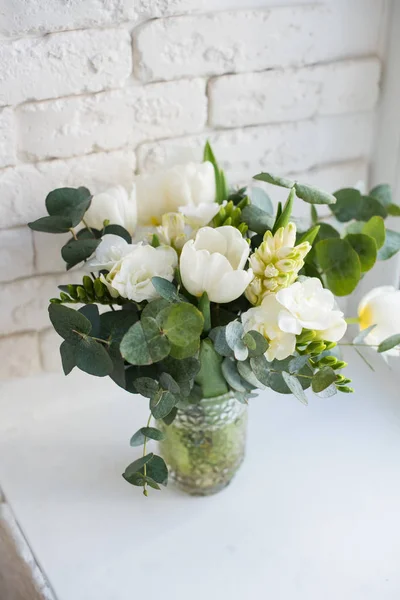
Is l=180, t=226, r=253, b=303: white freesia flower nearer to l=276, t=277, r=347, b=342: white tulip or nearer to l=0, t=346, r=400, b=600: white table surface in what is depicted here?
l=276, t=277, r=347, b=342: white tulip

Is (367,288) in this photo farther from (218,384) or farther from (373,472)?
(218,384)

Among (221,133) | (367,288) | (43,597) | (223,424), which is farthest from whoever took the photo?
(367,288)

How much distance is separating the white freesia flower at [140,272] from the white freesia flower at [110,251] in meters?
0.01

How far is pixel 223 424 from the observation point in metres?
0.85

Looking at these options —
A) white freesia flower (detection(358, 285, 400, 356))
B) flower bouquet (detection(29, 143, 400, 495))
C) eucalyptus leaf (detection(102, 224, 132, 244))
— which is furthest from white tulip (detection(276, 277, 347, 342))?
eucalyptus leaf (detection(102, 224, 132, 244))

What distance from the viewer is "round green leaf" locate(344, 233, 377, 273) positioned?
817mm

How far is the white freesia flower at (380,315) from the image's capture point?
2.68 feet

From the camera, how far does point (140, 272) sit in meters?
0.71

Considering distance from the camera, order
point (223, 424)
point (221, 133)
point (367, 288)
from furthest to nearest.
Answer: point (367, 288), point (221, 133), point (223, 424)

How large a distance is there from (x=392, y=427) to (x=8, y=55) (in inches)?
26.8

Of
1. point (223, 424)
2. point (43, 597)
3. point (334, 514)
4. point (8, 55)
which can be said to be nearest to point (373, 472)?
point (334, 514)

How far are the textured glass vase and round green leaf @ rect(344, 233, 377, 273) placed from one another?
0.71 ft

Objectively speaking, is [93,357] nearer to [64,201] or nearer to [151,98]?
[64,201]

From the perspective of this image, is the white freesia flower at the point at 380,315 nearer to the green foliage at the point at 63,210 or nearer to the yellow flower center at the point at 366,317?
the yellow flower center at the point at 366,317
